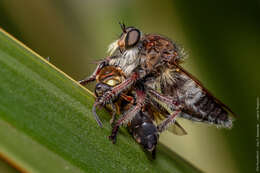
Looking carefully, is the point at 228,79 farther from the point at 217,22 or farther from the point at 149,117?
the point at 149,117

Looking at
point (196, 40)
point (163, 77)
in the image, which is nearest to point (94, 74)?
point (163, 77)

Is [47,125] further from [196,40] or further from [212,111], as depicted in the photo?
[196,40]

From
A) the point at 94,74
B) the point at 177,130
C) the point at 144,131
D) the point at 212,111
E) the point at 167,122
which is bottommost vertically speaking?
the point at 177,130

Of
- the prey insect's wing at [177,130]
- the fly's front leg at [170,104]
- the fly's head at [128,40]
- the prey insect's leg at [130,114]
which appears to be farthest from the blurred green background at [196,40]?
the prey insect's leg at [130,114]

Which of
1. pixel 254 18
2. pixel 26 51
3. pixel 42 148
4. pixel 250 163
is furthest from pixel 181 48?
pixel 42 148

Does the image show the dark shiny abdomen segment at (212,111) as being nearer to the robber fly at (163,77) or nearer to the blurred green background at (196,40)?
the robber fly at (163,77)

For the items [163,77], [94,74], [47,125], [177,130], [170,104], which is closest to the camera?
[47,125]

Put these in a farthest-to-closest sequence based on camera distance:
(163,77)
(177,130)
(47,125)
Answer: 1. (177,130)
2. (163,77)
3. (47,125)
